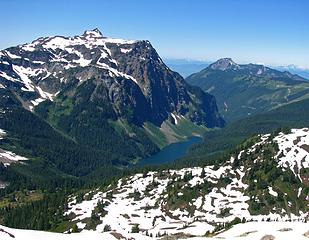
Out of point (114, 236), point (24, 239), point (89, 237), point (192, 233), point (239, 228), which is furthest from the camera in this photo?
point (192, 233)

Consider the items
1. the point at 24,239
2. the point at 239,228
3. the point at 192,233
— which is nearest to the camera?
the point at 24,239

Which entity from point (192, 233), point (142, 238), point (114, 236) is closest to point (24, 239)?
point (114, 236)

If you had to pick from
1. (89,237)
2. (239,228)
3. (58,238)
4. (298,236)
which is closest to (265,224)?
(239,228)

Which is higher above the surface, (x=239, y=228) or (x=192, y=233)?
(x=239, y=228)

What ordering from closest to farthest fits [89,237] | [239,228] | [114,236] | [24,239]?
[24,239] < [89,237] < [114,236] < [239,228]

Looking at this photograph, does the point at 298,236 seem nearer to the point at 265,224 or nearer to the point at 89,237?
the point at 265,224

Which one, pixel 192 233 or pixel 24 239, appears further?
pixel 192 233

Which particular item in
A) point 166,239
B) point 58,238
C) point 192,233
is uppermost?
point 58,238

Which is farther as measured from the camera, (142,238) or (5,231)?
(142,238)

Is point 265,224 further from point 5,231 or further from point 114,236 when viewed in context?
point 5,231
